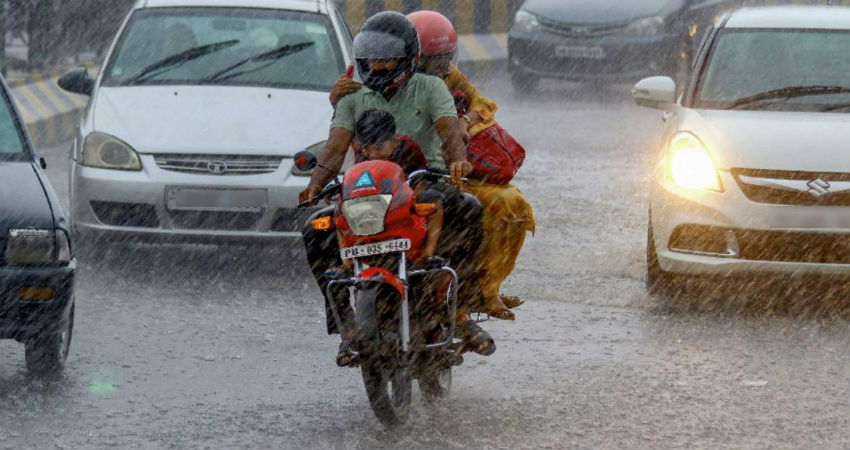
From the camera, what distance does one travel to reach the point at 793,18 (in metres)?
10.6

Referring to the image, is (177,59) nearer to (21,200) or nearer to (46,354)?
(21,200)

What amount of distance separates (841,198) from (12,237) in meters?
4.10

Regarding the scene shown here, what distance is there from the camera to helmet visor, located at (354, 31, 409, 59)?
6531 millimetres

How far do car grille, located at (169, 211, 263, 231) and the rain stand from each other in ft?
0.05

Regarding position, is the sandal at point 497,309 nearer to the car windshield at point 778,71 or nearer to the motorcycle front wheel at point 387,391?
the motorcycle front wheel at point 387,391

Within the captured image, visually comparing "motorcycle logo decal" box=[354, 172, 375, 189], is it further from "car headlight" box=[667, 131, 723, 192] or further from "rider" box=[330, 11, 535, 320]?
"car headlight" box=[667, 131, 723, 192]

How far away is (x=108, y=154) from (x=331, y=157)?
3.77m

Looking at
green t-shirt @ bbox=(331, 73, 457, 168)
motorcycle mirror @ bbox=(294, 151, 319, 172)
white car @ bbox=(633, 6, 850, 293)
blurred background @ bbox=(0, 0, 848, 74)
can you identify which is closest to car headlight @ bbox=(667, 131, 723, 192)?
white car @ bbox=(633, 6, 850, 293)

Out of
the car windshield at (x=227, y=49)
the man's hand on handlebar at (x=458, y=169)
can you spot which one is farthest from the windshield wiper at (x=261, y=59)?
the man's hand on handlebar at (x=458, y=169)

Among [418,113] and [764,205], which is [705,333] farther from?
[418,113]

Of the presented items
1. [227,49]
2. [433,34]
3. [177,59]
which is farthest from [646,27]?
[433,34]

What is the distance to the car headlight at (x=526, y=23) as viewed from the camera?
20.9 m

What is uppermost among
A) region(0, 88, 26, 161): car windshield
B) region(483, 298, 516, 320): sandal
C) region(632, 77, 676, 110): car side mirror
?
region(0, 88, 26, 161): car windshield

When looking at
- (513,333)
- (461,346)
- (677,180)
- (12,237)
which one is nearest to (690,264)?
(677,180)
